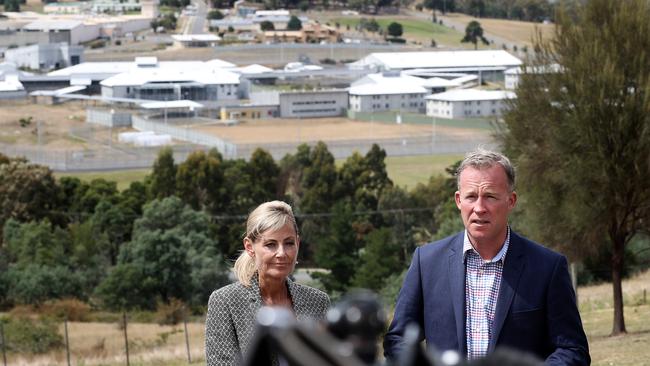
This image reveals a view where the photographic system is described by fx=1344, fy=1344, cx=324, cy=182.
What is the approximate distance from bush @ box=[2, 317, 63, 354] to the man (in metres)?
13.9

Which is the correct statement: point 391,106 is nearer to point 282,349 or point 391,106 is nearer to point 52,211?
point 52,211

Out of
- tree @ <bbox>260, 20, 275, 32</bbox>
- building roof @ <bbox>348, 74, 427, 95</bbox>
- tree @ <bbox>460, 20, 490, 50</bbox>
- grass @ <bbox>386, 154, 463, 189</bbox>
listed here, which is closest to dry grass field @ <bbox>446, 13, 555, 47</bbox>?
tree @ <bbox>460, 20, 490, 50</bbox>

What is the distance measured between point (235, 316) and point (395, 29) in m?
98.9

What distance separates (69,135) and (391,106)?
1983cm

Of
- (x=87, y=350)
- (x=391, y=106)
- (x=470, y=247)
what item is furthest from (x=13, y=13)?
(x=470, y=247)

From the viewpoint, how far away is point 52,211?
3594cm

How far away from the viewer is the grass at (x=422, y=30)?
100 meters

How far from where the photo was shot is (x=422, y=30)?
103250 mm

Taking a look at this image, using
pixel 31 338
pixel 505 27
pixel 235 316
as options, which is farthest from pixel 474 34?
pixel 235 316

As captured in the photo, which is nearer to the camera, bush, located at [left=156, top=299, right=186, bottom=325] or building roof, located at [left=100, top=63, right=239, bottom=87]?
bush, located at [left=156, top=299, right=186, bottom=325]

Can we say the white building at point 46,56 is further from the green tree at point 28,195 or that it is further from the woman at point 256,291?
the woman at point 256,291

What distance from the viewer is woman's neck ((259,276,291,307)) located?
2863mm

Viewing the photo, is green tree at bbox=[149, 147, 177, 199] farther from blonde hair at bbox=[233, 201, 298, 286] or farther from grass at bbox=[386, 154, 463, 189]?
blonde hair at bbox=[233, 201, 298, 286]

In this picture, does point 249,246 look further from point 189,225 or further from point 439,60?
point 439,60
